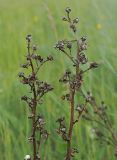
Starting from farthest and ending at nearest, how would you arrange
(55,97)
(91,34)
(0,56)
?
(91,34) → (0,56) → (55,97)

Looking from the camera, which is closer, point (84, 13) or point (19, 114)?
point (19, 114)

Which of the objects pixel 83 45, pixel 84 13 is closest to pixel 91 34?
pixel 84 13

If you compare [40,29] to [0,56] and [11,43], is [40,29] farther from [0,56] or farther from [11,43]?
[0,56]

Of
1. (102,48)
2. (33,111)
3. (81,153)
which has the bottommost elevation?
(81,153)

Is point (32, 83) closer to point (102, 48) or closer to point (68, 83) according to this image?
Answer: point (68, 83)

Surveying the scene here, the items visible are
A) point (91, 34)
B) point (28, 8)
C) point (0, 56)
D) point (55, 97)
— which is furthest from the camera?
point (28, 8)

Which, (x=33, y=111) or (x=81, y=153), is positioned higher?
(x=33, y=111)
